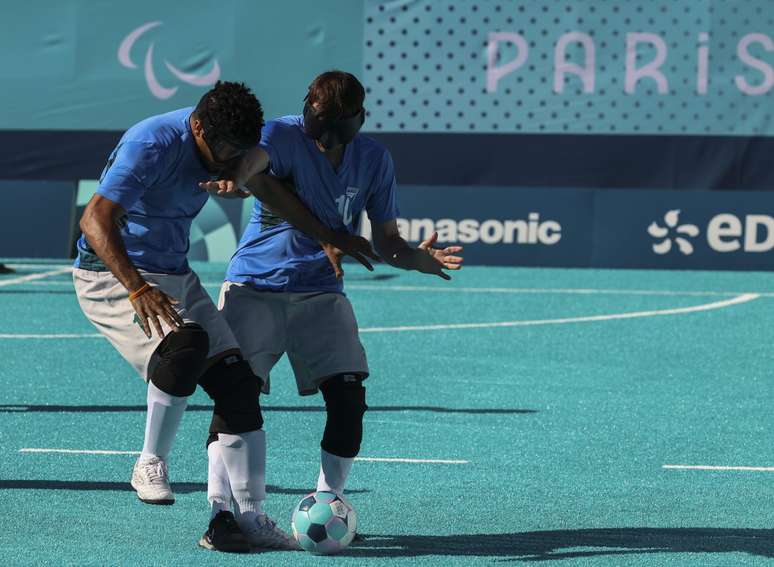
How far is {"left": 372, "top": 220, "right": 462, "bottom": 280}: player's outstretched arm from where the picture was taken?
6.70 meters

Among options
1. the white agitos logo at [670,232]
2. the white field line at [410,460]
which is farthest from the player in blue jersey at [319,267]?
the white agitos logo at [670,232]

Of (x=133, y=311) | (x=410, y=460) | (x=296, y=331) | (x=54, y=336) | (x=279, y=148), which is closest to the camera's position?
(x=133, y=311)

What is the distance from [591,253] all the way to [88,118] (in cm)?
599

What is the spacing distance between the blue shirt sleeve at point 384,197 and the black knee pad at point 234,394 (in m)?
0.91

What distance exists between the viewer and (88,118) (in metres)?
18.7

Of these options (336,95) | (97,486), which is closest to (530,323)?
(97,486)

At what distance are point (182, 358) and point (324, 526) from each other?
2.75 ft

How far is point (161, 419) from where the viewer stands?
253 inches

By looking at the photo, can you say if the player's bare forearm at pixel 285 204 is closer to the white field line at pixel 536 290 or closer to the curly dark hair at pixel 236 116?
the curly dark hair at pixel 236 116

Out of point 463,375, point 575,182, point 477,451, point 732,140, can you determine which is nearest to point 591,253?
point 575,182

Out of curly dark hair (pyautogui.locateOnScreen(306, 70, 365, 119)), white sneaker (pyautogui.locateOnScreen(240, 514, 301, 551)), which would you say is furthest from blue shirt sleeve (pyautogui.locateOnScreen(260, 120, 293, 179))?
white sneaker (pyautogui.locateOnScreen(240, 514, 301, 551))

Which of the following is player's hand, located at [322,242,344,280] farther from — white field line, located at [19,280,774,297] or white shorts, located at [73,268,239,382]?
white field line, located at [19,280,774,297]

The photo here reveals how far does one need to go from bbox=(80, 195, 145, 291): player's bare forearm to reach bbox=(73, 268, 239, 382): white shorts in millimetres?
390

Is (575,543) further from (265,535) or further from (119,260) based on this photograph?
(119,260)
